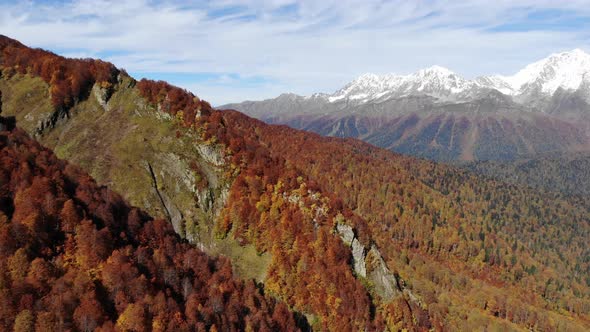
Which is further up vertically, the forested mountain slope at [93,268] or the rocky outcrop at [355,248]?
the forested mountain slope at [93,268]

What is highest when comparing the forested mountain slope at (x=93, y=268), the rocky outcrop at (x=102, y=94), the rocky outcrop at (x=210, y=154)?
the rocky outcrop at (x=102, y=94)

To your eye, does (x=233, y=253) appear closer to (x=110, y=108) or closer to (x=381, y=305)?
(x=381, y=305)

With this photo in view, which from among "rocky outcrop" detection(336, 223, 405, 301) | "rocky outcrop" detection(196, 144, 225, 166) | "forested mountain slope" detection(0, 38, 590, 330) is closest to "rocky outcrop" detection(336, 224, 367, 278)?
"rocky outcrop" detection(336, 223, 405, 301)

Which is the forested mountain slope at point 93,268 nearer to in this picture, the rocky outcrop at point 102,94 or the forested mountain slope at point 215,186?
the forested mountain slope at point 215,186

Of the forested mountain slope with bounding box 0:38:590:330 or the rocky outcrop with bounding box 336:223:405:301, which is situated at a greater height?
the forested mountain slope with bounding box 0:38:590:330

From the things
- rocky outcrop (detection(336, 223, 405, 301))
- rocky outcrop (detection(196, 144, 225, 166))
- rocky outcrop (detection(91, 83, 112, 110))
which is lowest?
rocky outcrop (detection(336, 223, 405, 301))

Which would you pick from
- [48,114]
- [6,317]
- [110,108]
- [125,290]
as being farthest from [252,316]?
[48,114]

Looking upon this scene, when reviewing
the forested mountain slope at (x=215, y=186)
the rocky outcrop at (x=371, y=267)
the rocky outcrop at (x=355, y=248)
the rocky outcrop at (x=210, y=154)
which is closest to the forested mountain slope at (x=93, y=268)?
the forested mountain slope at (x=215, y=186)

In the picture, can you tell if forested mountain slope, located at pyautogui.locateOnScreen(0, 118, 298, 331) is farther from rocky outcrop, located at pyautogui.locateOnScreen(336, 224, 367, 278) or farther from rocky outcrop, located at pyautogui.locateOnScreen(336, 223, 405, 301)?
rocky outcrop, located at pyautogui.locateOnScreen(336, 223, 405, 301)

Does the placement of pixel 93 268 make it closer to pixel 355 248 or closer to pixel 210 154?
pixel 210 154

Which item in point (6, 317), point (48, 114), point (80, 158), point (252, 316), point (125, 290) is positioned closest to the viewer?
point (6, 317)

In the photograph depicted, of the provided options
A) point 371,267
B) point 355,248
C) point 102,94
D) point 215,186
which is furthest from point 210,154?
point 371,267
